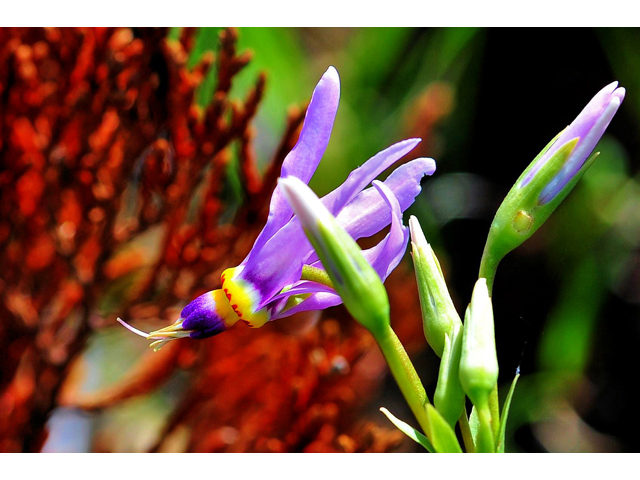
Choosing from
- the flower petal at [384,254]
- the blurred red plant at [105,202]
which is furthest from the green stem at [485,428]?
the blurred red plant at [105,202]

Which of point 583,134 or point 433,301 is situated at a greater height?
point 583,134

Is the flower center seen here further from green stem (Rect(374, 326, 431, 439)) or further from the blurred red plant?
the blurred red plant

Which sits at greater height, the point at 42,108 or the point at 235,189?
the point at 42,108

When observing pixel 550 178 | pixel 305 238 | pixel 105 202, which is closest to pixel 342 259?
pixel 305 238

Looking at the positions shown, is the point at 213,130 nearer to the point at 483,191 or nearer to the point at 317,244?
the point at 317,244

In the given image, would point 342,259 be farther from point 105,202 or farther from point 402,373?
point 105,202

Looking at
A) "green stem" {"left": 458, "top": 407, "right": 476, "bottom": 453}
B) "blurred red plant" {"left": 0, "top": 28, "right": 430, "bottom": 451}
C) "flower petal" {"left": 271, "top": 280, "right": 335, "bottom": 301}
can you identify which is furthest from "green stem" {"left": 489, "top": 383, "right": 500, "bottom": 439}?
"blurred red plant" {"left": 0, "top": 28, "right": 430, "bottom": 451}
